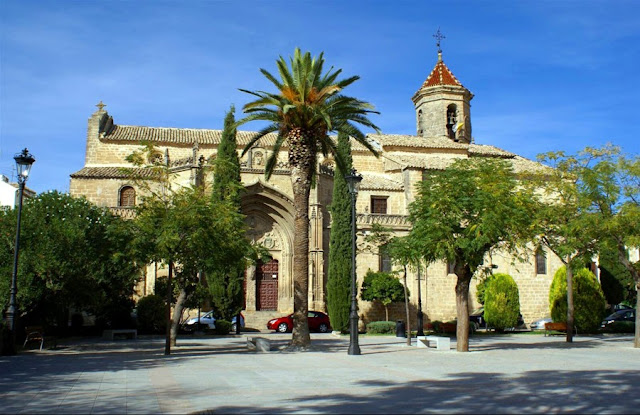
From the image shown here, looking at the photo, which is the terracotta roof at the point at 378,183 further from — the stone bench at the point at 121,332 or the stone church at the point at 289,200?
the stone bench at the point at 121,332

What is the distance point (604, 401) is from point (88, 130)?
37.1 m

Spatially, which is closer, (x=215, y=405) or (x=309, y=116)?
(x=215, y=405)

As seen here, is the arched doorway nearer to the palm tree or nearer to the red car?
the red car

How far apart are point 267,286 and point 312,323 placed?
5.91 m

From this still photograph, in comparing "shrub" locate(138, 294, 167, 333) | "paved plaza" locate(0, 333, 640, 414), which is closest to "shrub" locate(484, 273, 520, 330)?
"paved plaza" locate(0, 333, 640, 414)

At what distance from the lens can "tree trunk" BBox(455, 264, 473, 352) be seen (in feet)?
64.4

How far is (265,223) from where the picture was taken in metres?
37.3

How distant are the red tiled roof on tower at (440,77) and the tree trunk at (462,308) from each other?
31073 mm

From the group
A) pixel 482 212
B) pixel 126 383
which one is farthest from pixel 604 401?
pixel 482 212

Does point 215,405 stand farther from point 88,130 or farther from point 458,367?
point 88,130

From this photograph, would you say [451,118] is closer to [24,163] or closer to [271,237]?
[271,237]

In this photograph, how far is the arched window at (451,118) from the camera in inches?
1903

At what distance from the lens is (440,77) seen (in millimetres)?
49188

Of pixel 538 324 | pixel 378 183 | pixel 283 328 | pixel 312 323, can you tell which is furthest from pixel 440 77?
pixel 283 328
